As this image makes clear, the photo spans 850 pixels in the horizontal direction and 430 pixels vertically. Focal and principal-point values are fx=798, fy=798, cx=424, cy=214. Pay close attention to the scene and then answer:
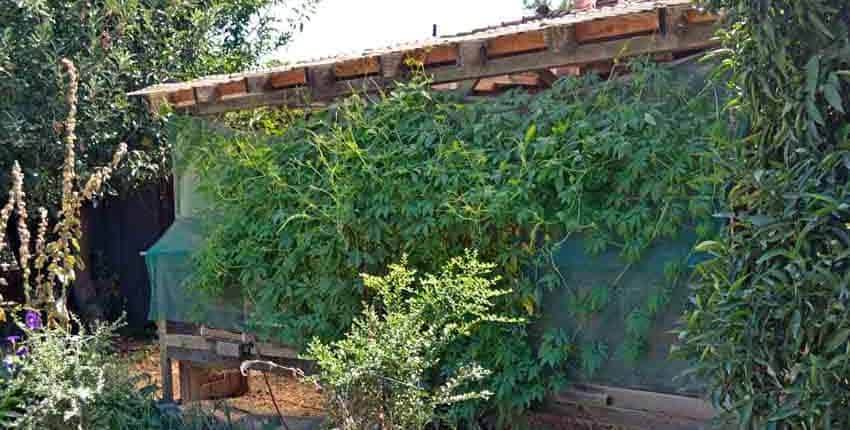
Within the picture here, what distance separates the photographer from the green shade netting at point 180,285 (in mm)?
5340

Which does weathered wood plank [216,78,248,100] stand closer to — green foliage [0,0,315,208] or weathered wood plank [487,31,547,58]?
weathered wood plank [487,31,547,58]

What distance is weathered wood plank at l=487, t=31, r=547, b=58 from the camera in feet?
13.3

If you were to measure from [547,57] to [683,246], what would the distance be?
122 cm

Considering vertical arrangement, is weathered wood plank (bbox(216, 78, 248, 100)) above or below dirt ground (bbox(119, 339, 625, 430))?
above

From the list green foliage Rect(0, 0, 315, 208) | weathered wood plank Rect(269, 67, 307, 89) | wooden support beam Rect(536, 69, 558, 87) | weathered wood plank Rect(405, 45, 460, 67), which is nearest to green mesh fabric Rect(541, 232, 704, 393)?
wooden support beam Rect(536, 69, 558, 87)

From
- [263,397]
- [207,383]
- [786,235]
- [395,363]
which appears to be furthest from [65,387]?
[786,235]

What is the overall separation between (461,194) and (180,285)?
98.1 inches

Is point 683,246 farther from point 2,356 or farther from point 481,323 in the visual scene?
point 2,356

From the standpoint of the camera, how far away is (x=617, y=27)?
3797 mm

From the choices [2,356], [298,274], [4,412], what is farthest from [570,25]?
[2,356]

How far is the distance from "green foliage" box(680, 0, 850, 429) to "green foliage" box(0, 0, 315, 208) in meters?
5.74

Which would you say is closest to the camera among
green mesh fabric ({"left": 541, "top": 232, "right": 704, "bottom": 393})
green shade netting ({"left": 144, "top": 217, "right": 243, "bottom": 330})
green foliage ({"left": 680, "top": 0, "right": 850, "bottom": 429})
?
green foliage ({"left": 680, "top": 0, "right": 850, "bottom": 429})

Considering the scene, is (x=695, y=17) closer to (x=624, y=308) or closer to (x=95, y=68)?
(x=624, y=308)

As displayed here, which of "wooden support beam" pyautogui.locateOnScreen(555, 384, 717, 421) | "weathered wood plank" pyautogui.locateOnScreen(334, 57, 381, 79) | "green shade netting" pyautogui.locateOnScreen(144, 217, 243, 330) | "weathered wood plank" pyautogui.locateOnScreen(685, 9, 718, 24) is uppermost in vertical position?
"weathered wood plank" pyautogui.locateOnScreen(685, 9, 718, 24)
